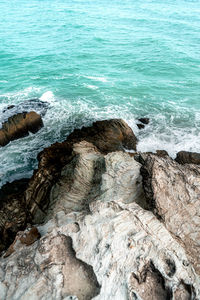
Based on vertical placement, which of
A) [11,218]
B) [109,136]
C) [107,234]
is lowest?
[11,218]

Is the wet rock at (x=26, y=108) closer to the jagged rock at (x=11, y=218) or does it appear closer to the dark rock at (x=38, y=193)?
the dark rock at (x=38, y=193)

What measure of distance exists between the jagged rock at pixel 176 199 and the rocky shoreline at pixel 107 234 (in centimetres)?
3

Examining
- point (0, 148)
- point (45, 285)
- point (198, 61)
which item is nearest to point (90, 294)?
point (45, 285)

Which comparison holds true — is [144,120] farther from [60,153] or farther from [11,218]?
[11,218]

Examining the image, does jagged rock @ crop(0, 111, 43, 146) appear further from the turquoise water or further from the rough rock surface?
the rough rock surface

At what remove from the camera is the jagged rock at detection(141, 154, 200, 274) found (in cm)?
693

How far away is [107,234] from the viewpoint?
6.32 m

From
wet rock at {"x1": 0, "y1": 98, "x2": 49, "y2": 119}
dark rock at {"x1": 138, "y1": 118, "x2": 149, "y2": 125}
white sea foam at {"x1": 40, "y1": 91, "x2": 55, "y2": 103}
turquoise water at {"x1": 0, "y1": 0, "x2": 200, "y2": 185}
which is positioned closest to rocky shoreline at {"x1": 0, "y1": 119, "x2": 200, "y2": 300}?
turquoise water at {"x1": 0, "y1": 0, "x2": 200, "y2": 185}

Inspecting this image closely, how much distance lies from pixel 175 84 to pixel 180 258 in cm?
2430

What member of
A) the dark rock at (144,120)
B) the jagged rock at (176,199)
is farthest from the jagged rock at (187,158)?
the jagged rock at (176,199)

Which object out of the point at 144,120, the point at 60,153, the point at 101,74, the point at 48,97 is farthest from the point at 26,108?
the point at 101,74

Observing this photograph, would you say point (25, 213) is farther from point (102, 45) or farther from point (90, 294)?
point (102, 45)

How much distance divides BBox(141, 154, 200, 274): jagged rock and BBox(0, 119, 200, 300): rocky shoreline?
3 cm

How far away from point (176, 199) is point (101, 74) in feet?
80.4
